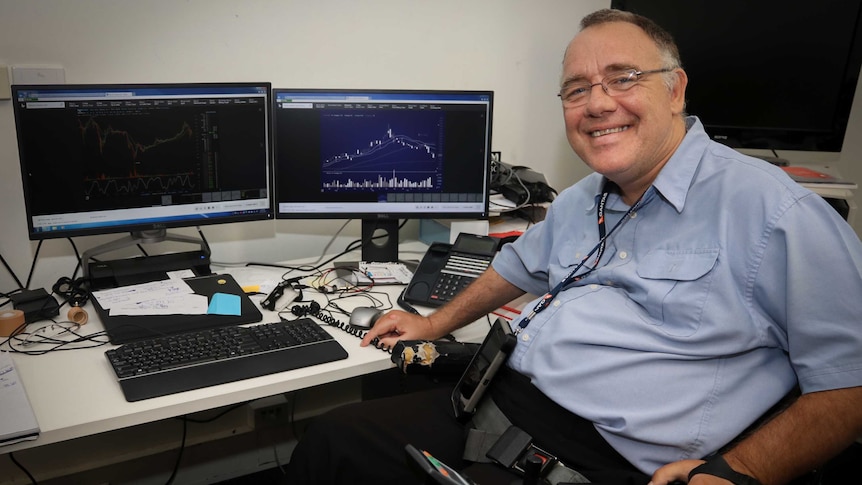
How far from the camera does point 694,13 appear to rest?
225 centimetres

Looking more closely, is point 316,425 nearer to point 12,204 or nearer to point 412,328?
point 412,328

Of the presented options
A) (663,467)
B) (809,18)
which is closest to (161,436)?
(663,467)

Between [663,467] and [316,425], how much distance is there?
0.75 m

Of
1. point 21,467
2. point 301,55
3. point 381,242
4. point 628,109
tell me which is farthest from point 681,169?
point 21,467

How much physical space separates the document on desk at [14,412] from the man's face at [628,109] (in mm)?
1184

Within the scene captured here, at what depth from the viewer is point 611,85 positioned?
144 centimetres

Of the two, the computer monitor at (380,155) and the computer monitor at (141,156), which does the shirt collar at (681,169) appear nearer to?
the computer monitor at (380,155)

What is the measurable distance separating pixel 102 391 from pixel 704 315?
1162 millimetres

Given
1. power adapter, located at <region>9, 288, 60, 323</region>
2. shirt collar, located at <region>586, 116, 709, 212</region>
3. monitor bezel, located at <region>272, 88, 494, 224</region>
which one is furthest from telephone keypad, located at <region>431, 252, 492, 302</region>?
power adapter, located at <region>9, 288, 60, 323</region>

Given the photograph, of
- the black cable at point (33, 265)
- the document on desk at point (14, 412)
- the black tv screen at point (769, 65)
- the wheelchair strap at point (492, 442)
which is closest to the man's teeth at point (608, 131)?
the wheelchair strap at point (492, 442)

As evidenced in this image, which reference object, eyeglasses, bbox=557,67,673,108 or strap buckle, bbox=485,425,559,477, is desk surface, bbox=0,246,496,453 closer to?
strap buckle, bbox=485,425,559,477

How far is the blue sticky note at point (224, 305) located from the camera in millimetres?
1662

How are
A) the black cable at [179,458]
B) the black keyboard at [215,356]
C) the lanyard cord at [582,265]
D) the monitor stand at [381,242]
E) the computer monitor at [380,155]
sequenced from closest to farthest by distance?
the black keyboard at [215,356]
the lanyard cord at [582,265]
the computer monitor at [380,155]
the monitor stand at [381,242]
the black cable at [179,458]

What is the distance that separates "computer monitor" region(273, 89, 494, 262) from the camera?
1880mm
